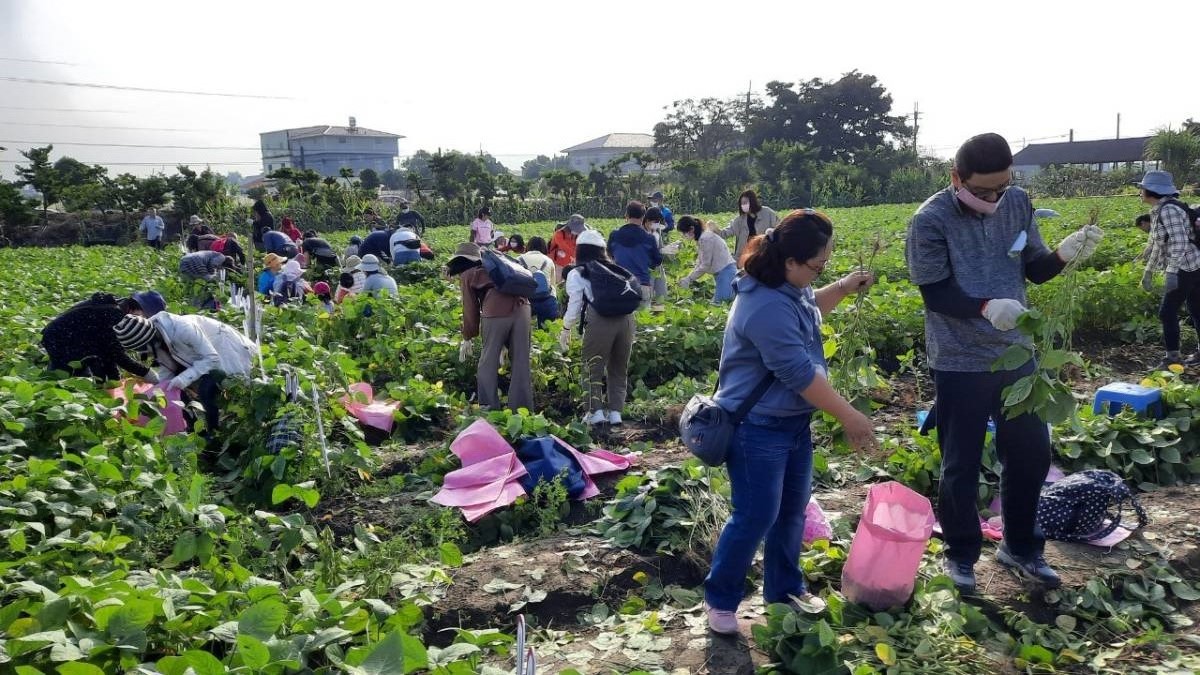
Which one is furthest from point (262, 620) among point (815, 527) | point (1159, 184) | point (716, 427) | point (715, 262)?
point (715, 262)

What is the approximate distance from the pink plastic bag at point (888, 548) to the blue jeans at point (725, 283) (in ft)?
20.8

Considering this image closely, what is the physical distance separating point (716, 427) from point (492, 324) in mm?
3502

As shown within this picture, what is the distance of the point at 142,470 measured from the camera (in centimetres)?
399

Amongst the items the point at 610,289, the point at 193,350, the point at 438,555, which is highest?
the point at 610,289

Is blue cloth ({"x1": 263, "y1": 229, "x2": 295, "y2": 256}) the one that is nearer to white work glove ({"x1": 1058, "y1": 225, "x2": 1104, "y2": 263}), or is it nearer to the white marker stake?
the white marker stake

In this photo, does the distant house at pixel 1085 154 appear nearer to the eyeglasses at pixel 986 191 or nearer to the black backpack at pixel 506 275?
the black backpack at pixel 506 275

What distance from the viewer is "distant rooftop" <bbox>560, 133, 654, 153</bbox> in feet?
296

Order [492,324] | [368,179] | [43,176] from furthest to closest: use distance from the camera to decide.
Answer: [368,179], [43,176], [492,324]

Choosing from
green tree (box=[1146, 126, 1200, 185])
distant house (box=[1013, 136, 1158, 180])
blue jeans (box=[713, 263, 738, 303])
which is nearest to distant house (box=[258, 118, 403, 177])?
distant house (box=[1013, 136, 1158, 180])

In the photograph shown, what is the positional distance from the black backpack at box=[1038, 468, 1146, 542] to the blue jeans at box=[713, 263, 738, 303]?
18.8 feet

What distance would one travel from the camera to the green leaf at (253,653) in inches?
85.4

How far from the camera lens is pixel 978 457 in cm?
317

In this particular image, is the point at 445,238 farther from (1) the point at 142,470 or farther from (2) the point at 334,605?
(2) the point at 334,605

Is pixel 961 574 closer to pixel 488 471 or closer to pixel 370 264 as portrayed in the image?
pixel 488 471
